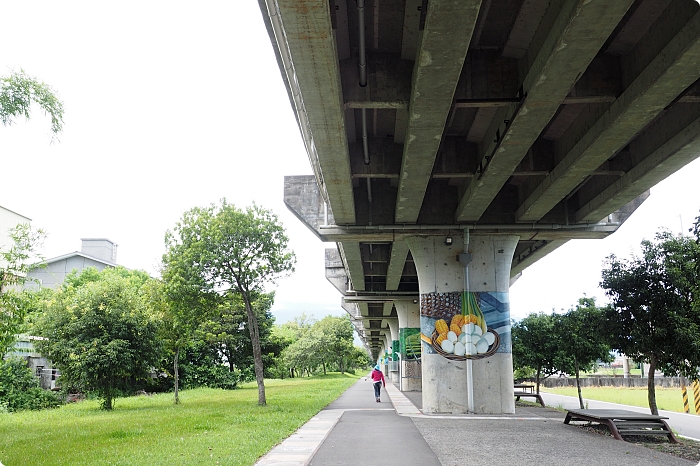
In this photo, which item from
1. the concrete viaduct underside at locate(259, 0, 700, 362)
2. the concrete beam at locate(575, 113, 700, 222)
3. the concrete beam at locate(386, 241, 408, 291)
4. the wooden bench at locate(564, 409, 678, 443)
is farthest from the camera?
the concrete beam at locate(386, 241, 408, 291)

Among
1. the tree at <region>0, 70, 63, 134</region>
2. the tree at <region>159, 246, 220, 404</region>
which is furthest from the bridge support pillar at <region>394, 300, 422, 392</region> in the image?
the tree at <region>0, 70, 63, 134</region>

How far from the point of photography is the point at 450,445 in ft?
35.3

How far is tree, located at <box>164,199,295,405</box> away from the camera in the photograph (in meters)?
20.8

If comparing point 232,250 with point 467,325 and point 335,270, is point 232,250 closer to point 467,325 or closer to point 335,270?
point 467,325

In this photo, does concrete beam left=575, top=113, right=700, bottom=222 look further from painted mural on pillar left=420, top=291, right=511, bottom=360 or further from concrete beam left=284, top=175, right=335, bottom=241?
concrete beam left=284, top=175, right=335, bottom=241

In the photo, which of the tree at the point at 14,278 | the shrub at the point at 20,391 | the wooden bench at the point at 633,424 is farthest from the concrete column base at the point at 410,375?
the tree at the point at 14,278

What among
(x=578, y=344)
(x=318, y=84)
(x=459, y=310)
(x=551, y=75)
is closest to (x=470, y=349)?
(x=459, y=310)

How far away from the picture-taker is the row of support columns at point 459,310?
690 inches

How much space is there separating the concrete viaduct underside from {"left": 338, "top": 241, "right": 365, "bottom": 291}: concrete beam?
506 centimetres

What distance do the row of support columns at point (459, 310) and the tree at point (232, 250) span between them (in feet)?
18.2

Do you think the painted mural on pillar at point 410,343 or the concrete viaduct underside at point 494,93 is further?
the painted mural on pillar at point 410,343

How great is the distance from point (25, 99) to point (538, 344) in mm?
19039

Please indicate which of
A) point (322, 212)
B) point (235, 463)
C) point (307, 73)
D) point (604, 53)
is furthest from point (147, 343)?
point (604, 53)

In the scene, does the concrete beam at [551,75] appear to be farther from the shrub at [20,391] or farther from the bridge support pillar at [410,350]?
the bridge support pillar at [410,350]
